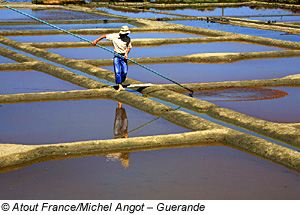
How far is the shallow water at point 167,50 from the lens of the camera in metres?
14.4

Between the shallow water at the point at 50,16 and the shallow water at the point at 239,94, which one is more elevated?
the shallow water at the point at 239,94

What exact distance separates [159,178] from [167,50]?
10151 millimetres

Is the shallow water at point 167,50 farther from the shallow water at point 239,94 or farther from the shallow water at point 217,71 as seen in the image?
the shallow water at point 239,94

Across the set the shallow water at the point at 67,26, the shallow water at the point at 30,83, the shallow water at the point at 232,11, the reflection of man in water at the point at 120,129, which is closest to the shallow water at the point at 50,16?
the shallow water at the point at 67,26

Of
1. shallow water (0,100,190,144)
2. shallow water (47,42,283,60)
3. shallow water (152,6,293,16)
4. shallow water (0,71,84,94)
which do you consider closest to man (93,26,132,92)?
shallow water (0,100,190,144)

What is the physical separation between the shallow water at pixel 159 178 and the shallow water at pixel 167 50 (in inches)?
309

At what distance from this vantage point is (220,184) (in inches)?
216

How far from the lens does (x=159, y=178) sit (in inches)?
222

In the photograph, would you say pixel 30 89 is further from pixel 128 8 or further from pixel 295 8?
pixel 295 8

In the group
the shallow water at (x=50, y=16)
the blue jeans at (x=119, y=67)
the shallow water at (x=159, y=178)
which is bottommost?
the shallow water at (x=50, y=16)

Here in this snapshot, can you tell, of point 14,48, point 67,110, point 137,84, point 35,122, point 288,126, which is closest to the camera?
point 288,126

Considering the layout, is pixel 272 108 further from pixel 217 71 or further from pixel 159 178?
pixel 217 71
